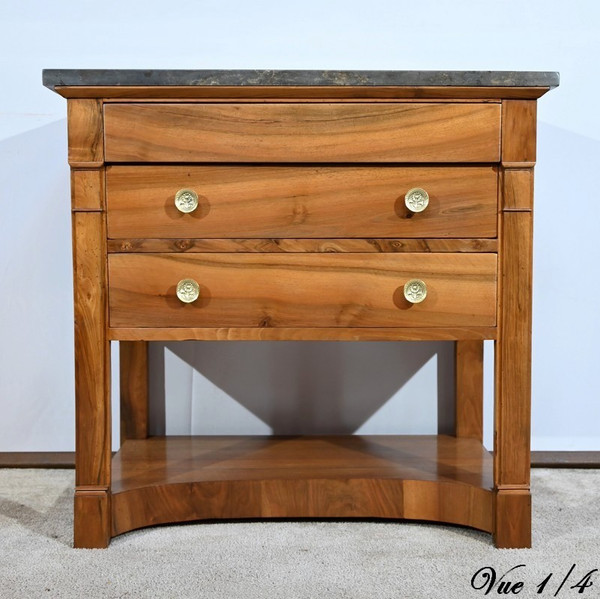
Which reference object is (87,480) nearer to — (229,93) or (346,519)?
(346,519)

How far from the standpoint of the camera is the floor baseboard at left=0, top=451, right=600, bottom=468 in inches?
69.1

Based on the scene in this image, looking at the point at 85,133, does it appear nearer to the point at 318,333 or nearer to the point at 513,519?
the point at 318,333

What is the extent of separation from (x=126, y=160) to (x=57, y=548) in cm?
63

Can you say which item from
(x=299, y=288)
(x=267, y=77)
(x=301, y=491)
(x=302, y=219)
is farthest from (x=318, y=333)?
(x=267, y=77)

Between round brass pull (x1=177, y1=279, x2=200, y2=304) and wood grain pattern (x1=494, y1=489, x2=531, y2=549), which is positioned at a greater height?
round brass pull (x1=177, y1=279, x2=200, y2=304)

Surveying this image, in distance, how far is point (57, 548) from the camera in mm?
1283

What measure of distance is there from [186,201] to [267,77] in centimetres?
23

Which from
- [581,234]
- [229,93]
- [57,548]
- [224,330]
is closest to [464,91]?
[229,93]

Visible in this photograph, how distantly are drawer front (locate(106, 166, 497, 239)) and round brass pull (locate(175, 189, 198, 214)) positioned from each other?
11 millimetres

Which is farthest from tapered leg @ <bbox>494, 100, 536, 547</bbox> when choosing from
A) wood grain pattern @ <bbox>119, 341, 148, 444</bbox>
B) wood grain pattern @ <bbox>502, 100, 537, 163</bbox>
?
wood grain pattern @ <bbox>119, 341, 148, 444</bbox>

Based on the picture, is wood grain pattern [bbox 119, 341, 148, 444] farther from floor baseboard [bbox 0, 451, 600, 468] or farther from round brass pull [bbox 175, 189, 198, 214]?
round brass pull [bbox 175, 189, 198, 214]

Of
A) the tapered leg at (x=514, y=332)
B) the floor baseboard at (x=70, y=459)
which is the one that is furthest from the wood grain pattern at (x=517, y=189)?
the floor baseboard at (x=70, y=459)

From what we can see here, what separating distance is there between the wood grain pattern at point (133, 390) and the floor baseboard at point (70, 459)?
17 centimetres

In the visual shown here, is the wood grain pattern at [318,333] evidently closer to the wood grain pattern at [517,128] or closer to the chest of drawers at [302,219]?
the chest of drawers at [302,219]
